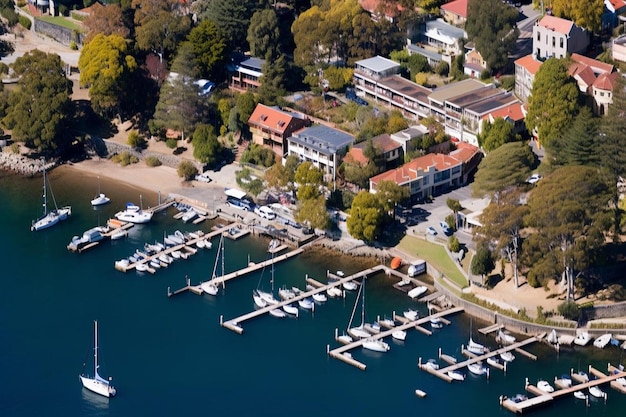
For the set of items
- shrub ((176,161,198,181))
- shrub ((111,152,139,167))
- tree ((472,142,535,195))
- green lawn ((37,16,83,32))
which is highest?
tree ((472,142,535,195))

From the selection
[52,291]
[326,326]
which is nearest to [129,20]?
A: [52,291]

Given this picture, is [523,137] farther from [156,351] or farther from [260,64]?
[156,351]

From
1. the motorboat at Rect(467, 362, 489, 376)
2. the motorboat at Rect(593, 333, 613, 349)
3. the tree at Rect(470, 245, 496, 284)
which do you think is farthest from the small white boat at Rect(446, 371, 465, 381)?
the tree at Rect(470, 245, 496, 284)

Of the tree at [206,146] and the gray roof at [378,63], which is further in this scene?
the gray roof at [378,63]

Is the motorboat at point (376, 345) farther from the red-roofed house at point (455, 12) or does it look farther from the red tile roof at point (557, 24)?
the red-roofed house at point (455, 12)

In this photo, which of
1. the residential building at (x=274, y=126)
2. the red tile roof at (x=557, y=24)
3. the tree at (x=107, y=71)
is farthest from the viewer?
the tree at (x=107, y=71)

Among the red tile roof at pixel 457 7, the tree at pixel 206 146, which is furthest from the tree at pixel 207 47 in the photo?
the red tile roof at pixel 457 7

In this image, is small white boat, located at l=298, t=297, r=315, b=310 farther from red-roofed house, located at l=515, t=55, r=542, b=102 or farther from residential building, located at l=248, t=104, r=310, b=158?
red-roofed house, located at l=515, t=55, r=542, b=102
